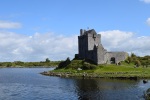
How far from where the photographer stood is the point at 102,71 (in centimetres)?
12306

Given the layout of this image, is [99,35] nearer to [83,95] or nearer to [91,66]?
[91,66]

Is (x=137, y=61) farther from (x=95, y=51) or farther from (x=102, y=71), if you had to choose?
(x=102, y=71)

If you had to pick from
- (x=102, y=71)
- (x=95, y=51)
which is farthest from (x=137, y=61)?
(x=102, y=71)

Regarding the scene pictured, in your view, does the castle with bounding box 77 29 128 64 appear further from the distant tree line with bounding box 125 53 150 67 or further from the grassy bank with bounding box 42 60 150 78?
the grassy bank with bounding box 42 60 150 78

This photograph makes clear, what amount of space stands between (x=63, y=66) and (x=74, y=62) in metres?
10.3

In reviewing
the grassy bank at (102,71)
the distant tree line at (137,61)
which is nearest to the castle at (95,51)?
the distant tree line at (137,61)

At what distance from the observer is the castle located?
5340 inches

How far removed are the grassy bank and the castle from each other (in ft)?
14.1

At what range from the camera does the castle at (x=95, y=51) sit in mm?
135625

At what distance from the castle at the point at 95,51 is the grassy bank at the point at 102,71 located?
4304 mm

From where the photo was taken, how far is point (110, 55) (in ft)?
462

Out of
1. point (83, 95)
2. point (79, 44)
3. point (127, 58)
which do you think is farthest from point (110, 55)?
point (83, 95)

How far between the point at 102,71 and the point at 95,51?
51.6 feet

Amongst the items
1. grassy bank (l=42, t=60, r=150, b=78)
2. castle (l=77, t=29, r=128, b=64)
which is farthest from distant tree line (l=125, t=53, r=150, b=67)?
grassy bank (l=42, t=60, r=150, b=78)
